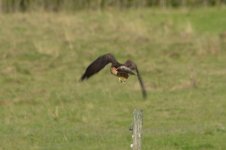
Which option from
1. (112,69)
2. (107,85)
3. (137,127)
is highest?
(112,69)

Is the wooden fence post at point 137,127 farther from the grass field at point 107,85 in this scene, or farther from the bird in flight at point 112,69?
the grass field at point 107,85

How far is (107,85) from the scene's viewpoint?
17734mm

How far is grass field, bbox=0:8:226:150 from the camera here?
40.8ft

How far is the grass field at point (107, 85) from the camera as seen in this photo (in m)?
12.4

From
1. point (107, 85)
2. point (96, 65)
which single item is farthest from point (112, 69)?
point (107, 85)

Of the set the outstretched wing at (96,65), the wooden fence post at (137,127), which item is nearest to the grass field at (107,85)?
the wooden fence post at (137,127)

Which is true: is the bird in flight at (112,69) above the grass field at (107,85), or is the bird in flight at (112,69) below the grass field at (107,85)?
above

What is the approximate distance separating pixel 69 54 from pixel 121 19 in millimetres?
7457

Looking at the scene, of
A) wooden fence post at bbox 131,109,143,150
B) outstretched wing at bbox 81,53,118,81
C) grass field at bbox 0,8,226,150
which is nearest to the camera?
outstretched wing at bbox 81,53,118,81

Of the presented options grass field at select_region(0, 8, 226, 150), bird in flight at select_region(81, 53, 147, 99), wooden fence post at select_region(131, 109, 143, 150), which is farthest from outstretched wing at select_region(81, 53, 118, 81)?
grass field at select_region(0, 8, 226, 150)

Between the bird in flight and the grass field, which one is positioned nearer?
the bird in flight

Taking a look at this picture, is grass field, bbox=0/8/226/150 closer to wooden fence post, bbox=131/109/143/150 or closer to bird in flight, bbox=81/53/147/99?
wooden fence post, bbox=131/109/143/150

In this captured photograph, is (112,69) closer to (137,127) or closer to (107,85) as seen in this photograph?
(137,127)

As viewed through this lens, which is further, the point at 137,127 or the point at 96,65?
the point at 137,127
